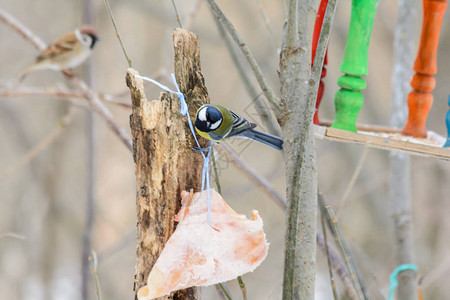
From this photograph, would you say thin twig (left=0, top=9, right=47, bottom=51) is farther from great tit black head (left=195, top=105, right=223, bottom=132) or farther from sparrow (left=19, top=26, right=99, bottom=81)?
great tit black head (left=195, top=105, right=223, bottom=132)

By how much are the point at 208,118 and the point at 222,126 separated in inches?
1.2

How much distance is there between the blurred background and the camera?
3.22 m

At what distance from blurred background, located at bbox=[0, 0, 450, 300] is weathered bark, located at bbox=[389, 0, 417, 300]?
122cm

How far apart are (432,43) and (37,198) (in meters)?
2.80

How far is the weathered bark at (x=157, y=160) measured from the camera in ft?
2.48

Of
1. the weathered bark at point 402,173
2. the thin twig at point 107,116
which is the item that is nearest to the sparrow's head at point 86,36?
the thin twig at point 107,116

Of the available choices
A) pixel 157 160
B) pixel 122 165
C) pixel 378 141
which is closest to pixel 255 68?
pixel 157 160

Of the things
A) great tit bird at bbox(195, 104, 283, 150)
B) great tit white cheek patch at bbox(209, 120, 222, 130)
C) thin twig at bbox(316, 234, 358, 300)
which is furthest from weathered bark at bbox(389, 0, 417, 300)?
great tit white cheek patch at bbox(209, 120, 222, 130)

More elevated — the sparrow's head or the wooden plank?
the sparrow's head

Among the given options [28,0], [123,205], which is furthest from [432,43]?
[123,205]

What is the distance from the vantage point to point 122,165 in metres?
4.36

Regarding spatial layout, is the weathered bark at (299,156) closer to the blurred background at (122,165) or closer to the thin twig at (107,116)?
the thin twig at (107,116)

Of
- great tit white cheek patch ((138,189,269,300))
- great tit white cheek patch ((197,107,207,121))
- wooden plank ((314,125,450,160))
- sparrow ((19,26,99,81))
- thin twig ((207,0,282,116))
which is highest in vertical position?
sparrow ((19,26,99,81))

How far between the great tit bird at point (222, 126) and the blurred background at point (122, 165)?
2188 mm
